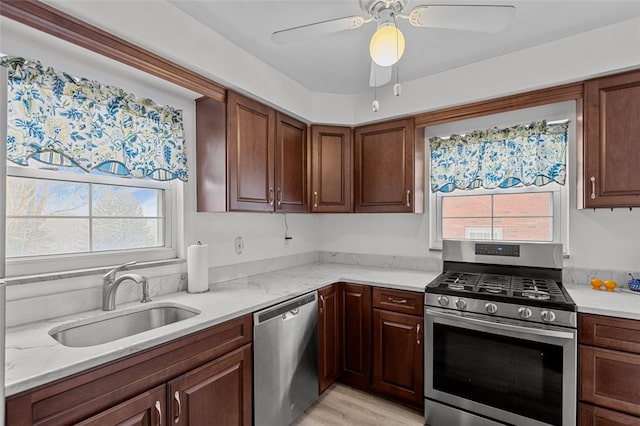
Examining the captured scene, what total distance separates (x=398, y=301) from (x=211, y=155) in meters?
1.66

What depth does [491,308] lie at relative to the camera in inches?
74.4

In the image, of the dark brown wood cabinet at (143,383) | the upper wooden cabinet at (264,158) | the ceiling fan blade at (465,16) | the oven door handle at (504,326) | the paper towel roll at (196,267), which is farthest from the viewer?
the upper wooden cabinet at (264,158)

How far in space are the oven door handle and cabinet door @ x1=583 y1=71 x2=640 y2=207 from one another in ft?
2.74

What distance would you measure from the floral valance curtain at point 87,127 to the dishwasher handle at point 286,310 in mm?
1035

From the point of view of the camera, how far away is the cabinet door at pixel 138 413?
115 cm

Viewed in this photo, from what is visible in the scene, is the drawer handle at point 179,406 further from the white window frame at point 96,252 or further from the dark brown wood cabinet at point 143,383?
the white window frame at point 96,252

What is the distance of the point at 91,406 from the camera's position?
1121mm

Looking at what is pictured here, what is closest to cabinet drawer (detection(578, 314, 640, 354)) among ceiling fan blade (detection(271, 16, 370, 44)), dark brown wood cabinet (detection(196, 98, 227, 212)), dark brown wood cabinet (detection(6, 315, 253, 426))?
dark brown wood cabinet (detection(6, 315, 253, 426))

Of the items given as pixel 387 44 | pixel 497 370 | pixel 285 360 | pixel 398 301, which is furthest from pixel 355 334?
pixel 387 44

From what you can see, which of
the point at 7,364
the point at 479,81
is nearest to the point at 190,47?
the point at 7,364

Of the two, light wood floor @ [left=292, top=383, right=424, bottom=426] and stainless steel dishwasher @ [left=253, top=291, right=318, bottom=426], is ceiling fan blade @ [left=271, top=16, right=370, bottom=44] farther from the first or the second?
light wood floor @ [left=292, top=383, right=424, bottom=426]

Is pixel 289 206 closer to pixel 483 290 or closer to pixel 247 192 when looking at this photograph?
pixel 247 192

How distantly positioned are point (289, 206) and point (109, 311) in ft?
4.55

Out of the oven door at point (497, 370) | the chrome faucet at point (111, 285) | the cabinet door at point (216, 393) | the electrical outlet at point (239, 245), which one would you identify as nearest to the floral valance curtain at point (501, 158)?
the oven door at point (497, 370)
